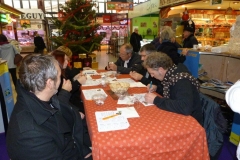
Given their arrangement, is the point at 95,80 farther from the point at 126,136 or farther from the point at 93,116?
the point at 126,136

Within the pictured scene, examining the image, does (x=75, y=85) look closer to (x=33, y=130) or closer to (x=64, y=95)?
(x=64, y=95)

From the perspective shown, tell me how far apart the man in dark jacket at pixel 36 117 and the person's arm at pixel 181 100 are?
885 mm

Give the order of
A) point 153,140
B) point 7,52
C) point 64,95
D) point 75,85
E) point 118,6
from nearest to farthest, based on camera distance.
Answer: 1. point 153,140
2. point 64,95
3. point 75,85
4. point 7,52
5. point 118,6

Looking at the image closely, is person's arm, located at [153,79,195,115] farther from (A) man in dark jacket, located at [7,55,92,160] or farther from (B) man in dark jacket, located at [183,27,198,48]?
(B) man in dark jacket, located at [183,27,198,48]

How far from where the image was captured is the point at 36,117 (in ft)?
3.36

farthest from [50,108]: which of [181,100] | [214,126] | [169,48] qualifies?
[169,48]

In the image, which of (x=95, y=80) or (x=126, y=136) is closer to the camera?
(x=126, y=136)

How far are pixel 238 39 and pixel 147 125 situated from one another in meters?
2.38

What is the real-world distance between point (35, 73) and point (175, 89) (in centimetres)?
115

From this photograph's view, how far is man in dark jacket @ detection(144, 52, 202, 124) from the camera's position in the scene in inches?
59.8

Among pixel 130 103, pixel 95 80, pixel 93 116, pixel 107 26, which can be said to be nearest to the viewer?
pixel 93 116

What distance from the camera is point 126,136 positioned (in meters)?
1.23

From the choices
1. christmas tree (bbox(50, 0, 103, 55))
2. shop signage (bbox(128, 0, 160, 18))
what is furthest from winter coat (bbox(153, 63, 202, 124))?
shop signage (bbox(128, 0, 160, 18))

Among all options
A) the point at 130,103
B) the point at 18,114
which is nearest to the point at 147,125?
the point at 130,103
